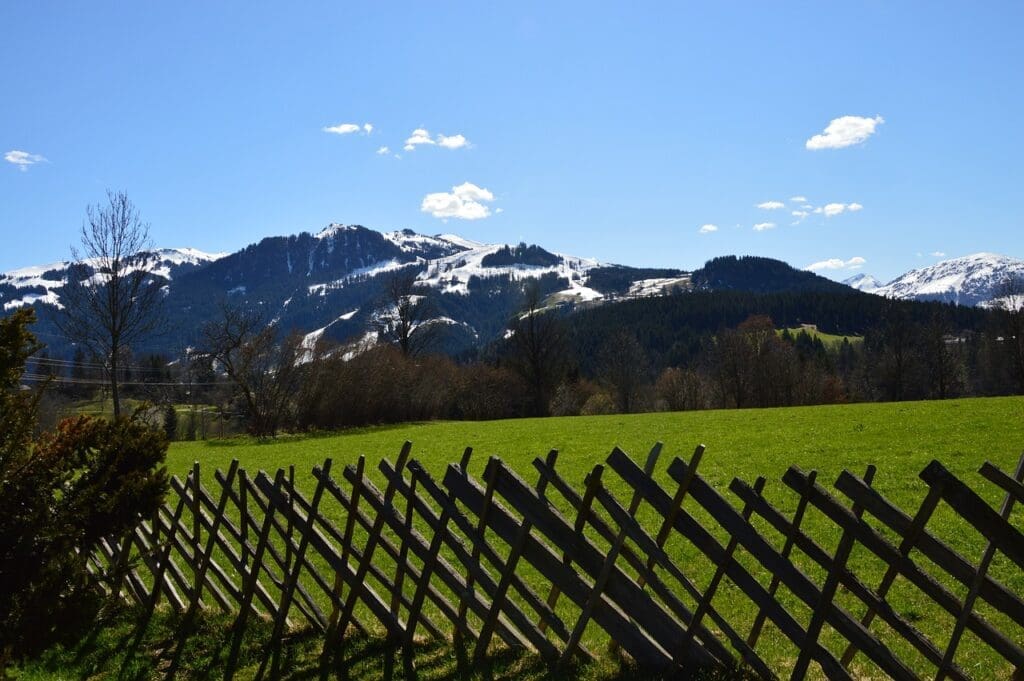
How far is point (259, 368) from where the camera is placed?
42125 millimetres

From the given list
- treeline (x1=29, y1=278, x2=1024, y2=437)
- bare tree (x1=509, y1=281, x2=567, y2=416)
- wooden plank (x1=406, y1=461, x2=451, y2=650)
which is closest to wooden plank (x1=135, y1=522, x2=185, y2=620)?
wooden plank (x1=406, y1=461, x2=451, y2=650)

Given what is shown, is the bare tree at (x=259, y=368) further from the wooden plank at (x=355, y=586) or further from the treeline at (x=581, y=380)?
the wooden plank at (x=355, y=586)

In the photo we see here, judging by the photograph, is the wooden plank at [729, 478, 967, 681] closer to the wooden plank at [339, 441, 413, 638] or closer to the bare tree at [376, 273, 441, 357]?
the wooden plank at [339, 441, 413, 638]

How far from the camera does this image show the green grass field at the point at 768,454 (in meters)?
7.14

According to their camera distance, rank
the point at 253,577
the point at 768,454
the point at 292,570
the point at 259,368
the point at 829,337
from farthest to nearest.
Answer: the point at 829,337 → the point at 259,368 → the point at 768,454 → the point at 253,577 → the point at 292,570

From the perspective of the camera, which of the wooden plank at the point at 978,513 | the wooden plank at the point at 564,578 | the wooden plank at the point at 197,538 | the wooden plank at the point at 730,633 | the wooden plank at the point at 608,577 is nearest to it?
the wooden plank at the point at 978,513

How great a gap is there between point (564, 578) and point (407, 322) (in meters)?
55.0

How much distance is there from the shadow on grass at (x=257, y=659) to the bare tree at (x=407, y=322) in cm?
4972

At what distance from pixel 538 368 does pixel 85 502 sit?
5603 cm

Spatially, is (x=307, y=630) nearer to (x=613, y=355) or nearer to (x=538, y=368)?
(x=538, y=368)

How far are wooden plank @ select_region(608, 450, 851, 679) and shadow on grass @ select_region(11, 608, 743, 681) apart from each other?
761mm

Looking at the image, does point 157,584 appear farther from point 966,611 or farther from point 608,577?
point 966,611

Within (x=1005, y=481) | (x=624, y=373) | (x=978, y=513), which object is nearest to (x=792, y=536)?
(x=978, y=513)

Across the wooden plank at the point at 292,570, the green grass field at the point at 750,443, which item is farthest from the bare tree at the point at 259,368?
the wooden plank at the point at 292,570
